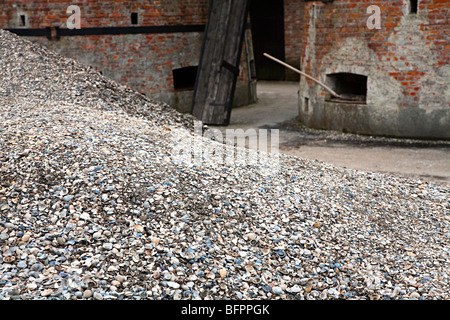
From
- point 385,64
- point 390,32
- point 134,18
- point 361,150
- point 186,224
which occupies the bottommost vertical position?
point 361,150

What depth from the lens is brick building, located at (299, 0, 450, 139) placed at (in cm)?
895

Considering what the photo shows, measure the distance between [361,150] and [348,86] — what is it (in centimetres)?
229

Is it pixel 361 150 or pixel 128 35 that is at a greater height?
pixel 128 35

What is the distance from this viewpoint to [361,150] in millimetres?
8867

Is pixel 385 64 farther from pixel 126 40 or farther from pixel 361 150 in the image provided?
pixel 126 40

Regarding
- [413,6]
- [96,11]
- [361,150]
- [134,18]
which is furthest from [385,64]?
[96,11]

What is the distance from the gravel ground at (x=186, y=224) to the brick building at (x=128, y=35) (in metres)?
5.68

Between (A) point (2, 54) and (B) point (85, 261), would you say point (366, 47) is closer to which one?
(A) point (2, 54)

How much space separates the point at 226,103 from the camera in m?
11.3

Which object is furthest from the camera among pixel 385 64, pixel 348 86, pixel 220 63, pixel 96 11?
pixel 96 11

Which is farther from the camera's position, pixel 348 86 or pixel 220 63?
pixel 220 63

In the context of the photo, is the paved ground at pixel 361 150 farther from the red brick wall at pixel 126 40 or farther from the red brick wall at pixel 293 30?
the red brick wall at pixel 293 30

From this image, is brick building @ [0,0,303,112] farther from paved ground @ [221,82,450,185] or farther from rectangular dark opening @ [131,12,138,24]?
paved ground @ [221,82,450,185]
